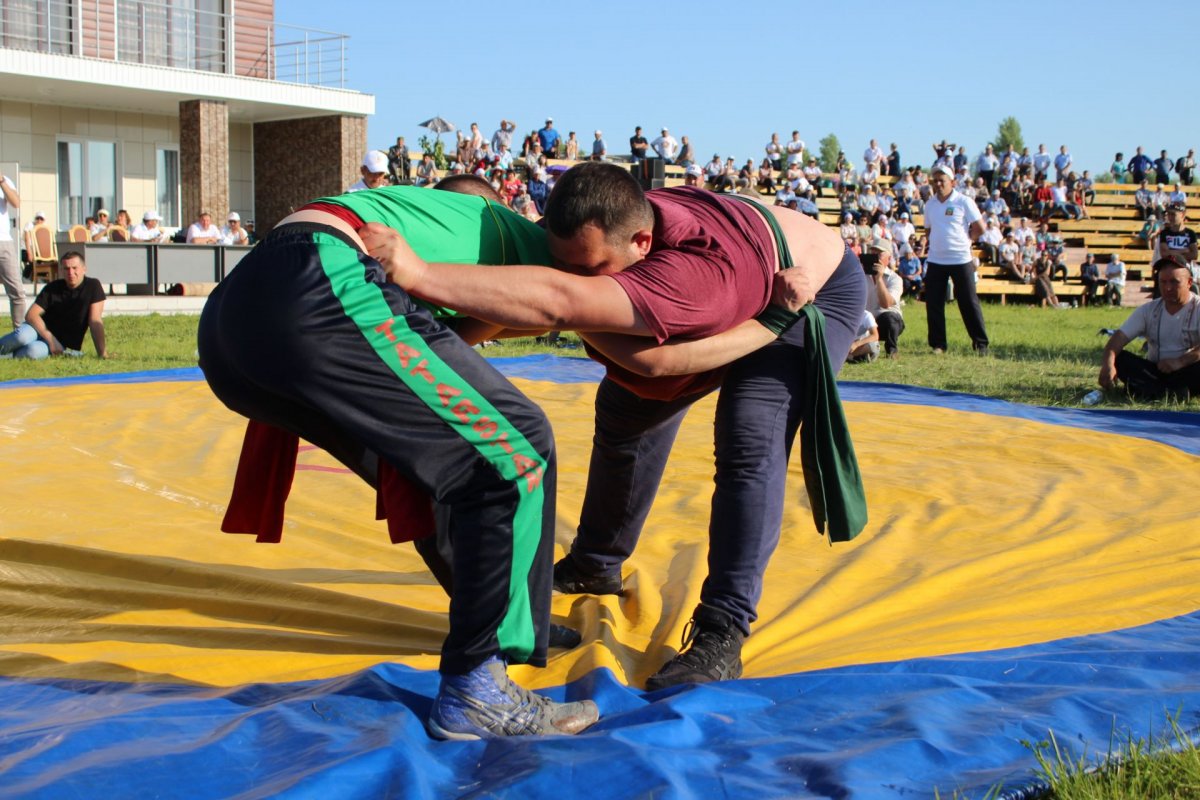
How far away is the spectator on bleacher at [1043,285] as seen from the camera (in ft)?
68.0

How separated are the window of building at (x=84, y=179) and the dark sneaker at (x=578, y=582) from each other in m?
21.2

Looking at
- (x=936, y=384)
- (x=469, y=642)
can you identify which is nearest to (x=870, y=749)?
(x=469, y=642)

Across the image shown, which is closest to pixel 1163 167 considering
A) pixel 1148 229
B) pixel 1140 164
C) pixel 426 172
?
pixel 1140 164

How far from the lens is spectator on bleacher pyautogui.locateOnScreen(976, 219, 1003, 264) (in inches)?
891

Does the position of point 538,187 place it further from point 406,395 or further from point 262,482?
point 406,395

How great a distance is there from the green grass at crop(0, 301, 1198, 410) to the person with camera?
22 cm

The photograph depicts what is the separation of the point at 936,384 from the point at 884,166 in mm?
23080

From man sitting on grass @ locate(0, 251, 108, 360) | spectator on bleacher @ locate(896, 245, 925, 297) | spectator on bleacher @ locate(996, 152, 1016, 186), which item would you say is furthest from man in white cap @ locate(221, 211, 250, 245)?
spectator on bleacher @ locate(996, 152, 1016, 186)

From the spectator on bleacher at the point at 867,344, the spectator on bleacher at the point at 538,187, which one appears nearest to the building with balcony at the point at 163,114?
the spectator on bleacher at the point at 538,187

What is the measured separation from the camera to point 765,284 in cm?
296

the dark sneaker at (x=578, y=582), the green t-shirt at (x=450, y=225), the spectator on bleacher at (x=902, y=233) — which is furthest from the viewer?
the spectator on bleacher at (x=902, y=233)

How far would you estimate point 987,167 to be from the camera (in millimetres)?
29109

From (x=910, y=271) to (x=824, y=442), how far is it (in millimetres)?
17780

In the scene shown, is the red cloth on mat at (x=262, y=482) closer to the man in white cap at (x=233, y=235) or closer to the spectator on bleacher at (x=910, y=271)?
the man in white cap at (x=233, y=235)
